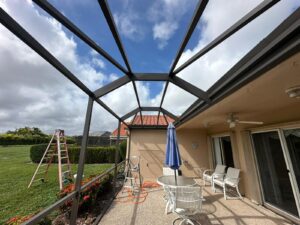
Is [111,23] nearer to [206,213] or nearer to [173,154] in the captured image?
[173,154]

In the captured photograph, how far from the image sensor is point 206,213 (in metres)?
3.73

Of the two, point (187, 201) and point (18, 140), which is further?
point (18, 140)

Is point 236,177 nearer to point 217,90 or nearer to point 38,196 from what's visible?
point 217,90

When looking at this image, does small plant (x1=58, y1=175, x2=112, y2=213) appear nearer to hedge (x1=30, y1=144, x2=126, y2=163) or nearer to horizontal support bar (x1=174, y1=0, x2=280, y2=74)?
horizontal support bar (x1=174, y1=0, x2=280, y2=74)

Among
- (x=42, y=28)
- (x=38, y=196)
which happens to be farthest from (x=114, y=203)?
(x=42, y=28)

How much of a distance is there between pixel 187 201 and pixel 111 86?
2.87 metres

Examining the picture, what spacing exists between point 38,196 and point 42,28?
5716 millimetres

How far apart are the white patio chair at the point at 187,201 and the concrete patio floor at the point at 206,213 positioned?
1.63 feet

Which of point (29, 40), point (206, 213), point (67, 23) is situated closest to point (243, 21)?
point (67, 23)

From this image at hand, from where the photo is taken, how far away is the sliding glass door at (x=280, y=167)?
136 inches

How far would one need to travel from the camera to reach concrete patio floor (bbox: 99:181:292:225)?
11.0 ft

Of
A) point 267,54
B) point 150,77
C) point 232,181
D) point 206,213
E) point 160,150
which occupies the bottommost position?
point 206,213

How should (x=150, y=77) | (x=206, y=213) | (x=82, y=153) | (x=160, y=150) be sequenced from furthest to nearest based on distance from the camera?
(x=160, y=150) < (x=206, y=213) < (x=150, y=77) < (x=82, y=153)

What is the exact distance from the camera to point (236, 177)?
193 inches
